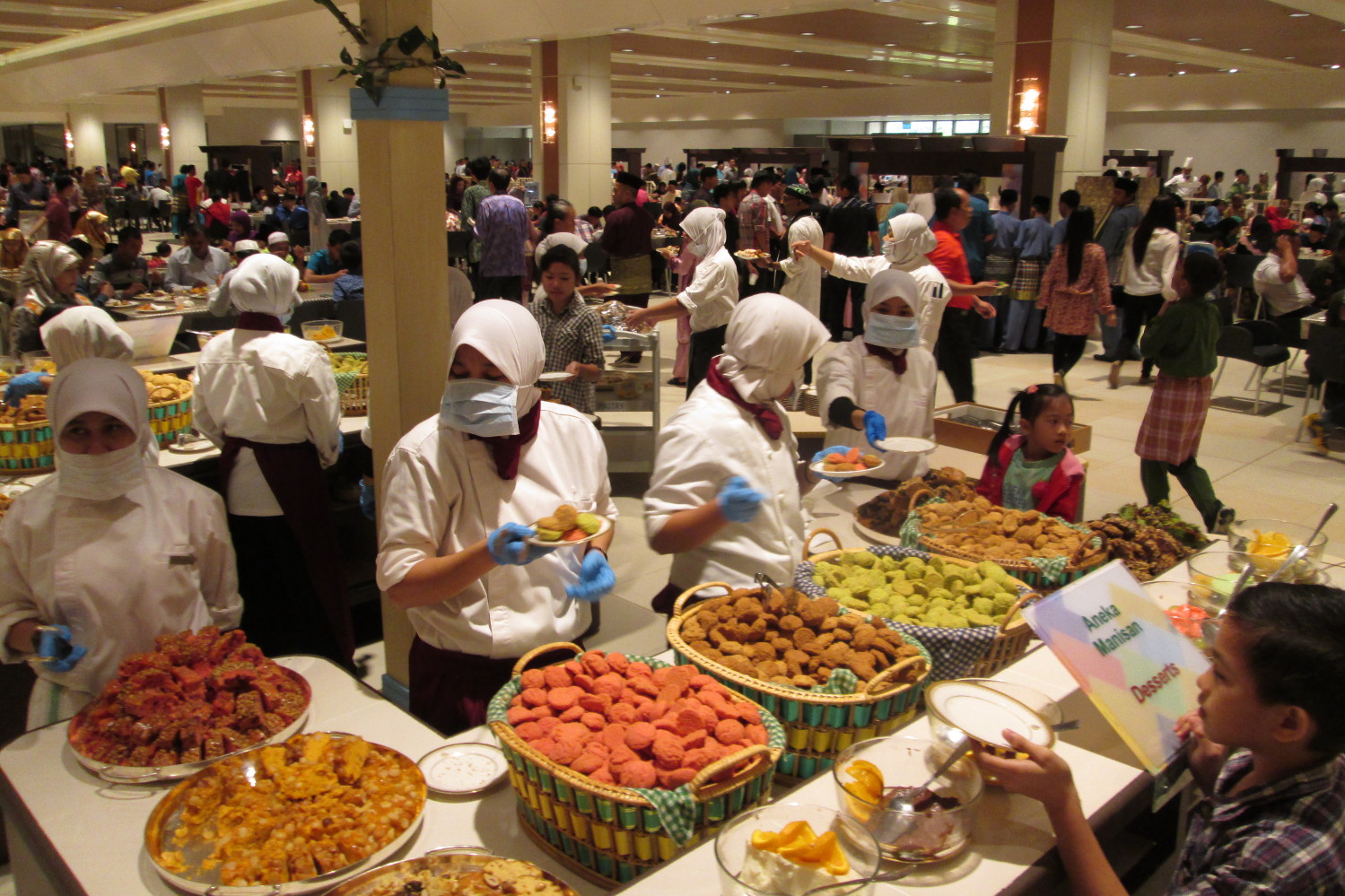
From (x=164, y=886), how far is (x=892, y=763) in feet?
3.88

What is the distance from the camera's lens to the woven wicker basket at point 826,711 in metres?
1.74

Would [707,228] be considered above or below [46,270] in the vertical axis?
above

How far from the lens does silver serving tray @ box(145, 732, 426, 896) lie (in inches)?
58.6

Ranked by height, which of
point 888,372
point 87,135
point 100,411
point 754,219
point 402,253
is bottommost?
point 888,372

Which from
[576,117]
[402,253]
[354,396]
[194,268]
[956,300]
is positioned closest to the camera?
[402,253]

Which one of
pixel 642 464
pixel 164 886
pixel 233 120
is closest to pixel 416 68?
pixel 164 886

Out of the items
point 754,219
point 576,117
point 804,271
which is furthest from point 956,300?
point 576,117

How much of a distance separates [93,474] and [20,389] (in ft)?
7.00

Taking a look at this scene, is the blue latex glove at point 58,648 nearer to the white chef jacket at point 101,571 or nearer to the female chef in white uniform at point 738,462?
the white chef jacket at point 101,571

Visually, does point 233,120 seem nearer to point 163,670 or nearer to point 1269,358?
point 1269,358

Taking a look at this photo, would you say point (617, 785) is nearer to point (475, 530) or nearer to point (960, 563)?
point (475, 530)

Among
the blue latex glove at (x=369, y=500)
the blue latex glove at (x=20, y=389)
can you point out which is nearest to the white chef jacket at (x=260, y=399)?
the blue latex glove at (x=369, y=500)

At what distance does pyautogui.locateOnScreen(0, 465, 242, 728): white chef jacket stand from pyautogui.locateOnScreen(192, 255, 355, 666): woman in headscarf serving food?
121 centimetres

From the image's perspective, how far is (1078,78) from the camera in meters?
11.6
